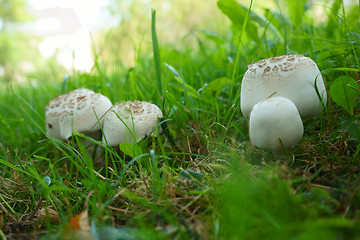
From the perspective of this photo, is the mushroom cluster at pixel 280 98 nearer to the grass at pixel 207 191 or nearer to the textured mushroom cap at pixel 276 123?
the textured mushroom cap at pixel 276 123

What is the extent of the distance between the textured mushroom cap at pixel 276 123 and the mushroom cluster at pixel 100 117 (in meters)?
Result: 0.64

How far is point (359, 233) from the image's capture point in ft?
2.30

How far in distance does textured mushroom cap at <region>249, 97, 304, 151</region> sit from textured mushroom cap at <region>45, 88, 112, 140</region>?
36.0 inches

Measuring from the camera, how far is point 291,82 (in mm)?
1152

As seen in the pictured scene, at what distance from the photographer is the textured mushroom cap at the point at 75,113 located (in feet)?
5.23

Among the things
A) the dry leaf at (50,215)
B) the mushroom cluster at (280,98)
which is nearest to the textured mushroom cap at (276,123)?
the mushroom cluster at (280,98)

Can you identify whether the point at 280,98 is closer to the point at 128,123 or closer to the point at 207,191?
the point at 207,191

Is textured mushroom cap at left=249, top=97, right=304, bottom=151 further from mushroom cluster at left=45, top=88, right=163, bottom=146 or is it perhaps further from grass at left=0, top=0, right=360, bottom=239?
mushroom cluster at left=45, top=88, right=163, bottom=146

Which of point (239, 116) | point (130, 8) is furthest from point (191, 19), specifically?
point (239, 116)

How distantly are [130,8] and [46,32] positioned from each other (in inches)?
642

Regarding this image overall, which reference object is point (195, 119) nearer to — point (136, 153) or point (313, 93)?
point (136, 153)

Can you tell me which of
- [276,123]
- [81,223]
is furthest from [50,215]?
[276,123]

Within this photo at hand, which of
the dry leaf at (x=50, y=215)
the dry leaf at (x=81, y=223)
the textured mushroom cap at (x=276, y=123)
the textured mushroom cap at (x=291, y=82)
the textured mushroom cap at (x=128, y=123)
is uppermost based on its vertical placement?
the textured mushroom cap at (x=291, y=82)

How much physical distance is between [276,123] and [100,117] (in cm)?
102
